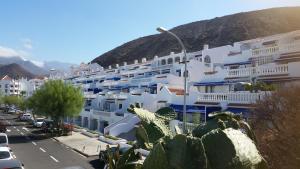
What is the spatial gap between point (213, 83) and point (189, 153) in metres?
30.0

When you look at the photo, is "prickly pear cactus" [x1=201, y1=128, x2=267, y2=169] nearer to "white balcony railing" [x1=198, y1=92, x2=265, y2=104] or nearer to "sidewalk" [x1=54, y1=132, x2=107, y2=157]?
"white balcony railing" [x1=198, y1=92, x2=265, y2=104]

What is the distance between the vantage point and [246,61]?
35156 millimetres

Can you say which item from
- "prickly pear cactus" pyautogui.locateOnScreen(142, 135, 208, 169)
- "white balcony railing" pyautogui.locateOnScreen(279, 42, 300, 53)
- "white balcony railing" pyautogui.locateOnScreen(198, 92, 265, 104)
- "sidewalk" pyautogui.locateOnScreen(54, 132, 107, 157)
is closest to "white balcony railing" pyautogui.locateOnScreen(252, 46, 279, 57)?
"white balcony railing" pyautogui.locateOnScreen(279, 42, 300, 53)

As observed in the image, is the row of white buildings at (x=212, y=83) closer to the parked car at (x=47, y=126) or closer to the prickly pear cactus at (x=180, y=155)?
the parked car at (x=47, y=126)

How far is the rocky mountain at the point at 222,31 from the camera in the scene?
510 ft

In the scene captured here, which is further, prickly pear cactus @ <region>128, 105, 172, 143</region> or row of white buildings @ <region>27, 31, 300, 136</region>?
row of white buildings @ <region>27, 31, 300, 136</region>

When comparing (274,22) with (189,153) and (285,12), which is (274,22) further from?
(189,153)

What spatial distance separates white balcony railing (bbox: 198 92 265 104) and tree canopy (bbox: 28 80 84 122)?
56.7ft

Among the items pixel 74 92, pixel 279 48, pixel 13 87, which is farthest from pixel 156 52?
pixel 279 48

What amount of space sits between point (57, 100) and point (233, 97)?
21.8 metres

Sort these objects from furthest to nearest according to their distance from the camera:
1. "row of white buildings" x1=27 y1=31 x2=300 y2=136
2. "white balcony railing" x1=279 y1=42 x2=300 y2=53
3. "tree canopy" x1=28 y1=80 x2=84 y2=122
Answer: "tree canopy" x1=28 y1=80 x2=84 y2=122 → "white balcony railing" x1=279 y1=42 x2=300 y2=53 → "row of white buildings" x1=27 y1=31 x2=300 y2=136

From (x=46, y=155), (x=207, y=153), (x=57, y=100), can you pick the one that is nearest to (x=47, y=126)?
(x=57, y=100)

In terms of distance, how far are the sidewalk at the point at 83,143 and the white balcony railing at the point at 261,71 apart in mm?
12227

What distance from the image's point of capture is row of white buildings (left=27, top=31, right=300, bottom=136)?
27406 mm
